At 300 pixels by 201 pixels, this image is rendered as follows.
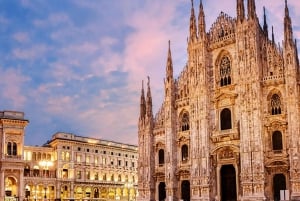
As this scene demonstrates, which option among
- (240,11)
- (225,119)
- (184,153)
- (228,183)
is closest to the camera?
(228,183)

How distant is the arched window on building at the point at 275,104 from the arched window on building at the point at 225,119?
5.48 m

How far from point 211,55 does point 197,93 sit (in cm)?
508

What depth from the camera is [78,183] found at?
90.4 meters

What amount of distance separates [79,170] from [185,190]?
1687 inches

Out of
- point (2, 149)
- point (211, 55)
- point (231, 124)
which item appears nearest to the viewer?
point (231, 124)

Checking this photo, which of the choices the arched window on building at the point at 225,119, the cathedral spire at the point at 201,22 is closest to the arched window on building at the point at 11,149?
the arched window on building at the point at 225,119

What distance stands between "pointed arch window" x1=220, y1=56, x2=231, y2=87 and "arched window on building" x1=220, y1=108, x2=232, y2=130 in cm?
332

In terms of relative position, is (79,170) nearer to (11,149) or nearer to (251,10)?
(11,149)

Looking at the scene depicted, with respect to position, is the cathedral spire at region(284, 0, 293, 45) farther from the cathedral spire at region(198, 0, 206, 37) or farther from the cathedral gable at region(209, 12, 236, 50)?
the cathedral spire at region(198, 0, 206, 37)

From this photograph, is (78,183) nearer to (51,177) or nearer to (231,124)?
(51,177)

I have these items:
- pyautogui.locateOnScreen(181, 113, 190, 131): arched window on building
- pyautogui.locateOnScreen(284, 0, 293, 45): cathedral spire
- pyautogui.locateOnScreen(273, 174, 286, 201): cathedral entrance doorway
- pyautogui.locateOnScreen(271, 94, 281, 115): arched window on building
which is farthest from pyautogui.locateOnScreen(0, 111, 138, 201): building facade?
pyautogui.locateOnScreen(284, 0, 293, 45): cathedral spire

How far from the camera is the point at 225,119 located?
167ft

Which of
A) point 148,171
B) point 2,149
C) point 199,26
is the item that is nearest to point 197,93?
point 199,26

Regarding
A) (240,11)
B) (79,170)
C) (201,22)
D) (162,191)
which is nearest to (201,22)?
(201,22)
